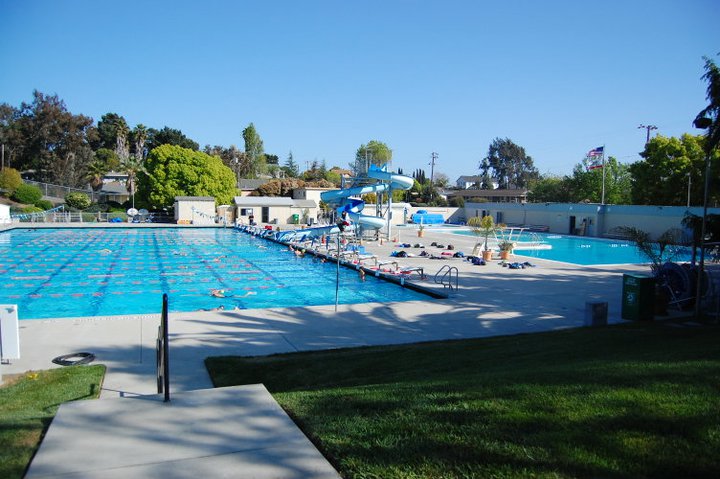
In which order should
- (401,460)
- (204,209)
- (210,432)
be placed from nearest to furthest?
1. (401,460)
2. (210,432)
3. (204,209)

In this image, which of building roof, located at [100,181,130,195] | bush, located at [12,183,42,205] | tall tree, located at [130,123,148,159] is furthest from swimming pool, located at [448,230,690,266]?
tall tree, located at [130,123,148,159]

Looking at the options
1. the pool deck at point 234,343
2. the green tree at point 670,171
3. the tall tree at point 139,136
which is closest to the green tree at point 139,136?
the tall tree at point 139,136

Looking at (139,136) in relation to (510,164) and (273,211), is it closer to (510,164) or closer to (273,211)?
(273,211)

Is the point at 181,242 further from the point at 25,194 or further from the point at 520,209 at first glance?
the point at 520,209

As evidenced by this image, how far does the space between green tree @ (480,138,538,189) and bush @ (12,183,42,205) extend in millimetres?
103453

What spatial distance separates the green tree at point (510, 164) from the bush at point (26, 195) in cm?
10345

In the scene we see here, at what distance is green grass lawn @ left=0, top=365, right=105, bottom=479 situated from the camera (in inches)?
176

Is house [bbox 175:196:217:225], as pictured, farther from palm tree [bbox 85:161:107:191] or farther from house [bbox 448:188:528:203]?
house [bbox 448:188:528:203]

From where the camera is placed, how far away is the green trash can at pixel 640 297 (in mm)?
13492

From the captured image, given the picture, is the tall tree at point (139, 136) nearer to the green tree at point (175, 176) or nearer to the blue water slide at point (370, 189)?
the green tree at point (175, 176)

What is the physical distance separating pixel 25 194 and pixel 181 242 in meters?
29.7

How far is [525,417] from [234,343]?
7338 millimetres

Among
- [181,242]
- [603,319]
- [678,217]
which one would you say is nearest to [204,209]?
[181,242]

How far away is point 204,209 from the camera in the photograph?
5228 centimetres
